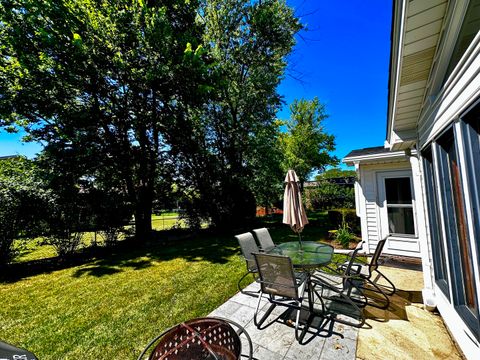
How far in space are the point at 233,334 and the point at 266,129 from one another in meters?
9.99

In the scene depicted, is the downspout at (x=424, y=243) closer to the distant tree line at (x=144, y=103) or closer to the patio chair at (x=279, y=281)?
the patio chair at (x=279, y=281)

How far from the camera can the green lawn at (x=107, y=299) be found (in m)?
2.73

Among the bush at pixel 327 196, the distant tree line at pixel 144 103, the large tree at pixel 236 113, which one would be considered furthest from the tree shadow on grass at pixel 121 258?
the bush at pixel 327 196

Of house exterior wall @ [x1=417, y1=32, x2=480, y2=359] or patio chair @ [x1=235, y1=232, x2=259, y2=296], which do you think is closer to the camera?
house exterior wall @ [x1=417, y1=32, x2=480, y2=359]

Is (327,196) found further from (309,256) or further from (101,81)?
(101,81)

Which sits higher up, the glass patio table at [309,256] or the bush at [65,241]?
the glass patio table at [309,256]

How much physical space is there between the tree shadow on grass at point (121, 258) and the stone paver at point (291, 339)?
3085mm

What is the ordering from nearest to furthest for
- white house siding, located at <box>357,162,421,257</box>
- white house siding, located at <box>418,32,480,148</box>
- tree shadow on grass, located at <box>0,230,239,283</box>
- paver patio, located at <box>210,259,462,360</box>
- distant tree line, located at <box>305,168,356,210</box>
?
1. white house siding, located at <box>418,32,480,148</box>
2. paver patio, located at <box>210,259,462,360</box>
3. white house siding, located at <box>357,162,421,257</box>
4. tree shadow on grass, located at <box>0,230,239,283</box>
5. distant tree line, located at <box>305,168,356,210</box>

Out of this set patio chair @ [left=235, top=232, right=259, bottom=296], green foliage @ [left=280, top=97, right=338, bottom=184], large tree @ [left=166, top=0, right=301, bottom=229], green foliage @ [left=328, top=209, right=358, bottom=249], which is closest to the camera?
patio chair @ [left=235, top=232, right=259, bottom=296]

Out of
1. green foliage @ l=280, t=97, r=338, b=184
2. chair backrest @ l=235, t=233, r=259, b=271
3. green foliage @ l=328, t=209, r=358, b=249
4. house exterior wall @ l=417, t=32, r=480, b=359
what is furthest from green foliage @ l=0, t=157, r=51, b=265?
green foliage @ l=280, t=97, r=338, b=184

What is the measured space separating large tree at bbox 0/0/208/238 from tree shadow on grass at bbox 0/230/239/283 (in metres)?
1.21

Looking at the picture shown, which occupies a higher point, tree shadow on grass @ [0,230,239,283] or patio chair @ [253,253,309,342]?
patio chair @ [253,253,309,342]

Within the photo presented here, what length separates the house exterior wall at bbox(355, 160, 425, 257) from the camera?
5453 millimetres

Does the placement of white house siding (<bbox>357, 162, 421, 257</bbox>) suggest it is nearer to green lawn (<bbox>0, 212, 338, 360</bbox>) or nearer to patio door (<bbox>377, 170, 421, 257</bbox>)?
patio door (<bbox>377, 170, 421, 257</bbox>)
